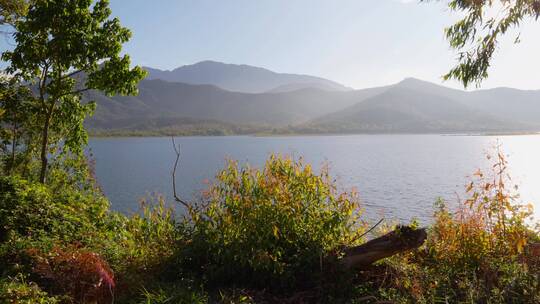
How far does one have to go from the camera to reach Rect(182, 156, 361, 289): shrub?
19.8 feet

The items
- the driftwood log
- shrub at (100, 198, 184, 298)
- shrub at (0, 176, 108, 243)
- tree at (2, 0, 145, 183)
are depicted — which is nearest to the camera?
the driftwood log

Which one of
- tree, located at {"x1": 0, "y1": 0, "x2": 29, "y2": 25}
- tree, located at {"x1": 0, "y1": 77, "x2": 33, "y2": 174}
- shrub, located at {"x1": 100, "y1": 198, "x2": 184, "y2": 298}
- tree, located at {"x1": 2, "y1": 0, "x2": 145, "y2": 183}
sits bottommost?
shrub, located at {"x1": 100, "y1": 198, "x2": 184, "y2": 298}

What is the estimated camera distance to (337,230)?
625cm

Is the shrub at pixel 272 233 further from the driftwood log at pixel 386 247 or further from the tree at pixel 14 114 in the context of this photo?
the tree at pixel 14 114

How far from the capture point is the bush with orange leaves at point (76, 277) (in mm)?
5031

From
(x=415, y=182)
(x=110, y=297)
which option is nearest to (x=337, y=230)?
(x=110, y=297)

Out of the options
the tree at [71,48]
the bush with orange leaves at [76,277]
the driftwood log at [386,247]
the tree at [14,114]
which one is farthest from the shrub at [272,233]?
the tree at [14,114]

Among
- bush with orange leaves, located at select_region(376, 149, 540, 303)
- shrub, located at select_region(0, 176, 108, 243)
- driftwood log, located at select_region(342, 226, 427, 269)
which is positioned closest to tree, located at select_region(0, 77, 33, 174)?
shrub, located at select_region(0, 176, 108, 243)

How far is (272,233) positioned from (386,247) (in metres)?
1.73

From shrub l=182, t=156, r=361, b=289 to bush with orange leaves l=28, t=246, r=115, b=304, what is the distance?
1.56m

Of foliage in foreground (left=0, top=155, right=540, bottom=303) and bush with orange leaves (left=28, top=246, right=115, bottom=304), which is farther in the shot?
foliage in foreground (left=0, top=155, right=540, bottom=303)

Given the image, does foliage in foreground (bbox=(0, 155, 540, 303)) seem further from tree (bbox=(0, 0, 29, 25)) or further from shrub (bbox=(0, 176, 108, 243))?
tree (bbox=(0, 0, 29, 25))

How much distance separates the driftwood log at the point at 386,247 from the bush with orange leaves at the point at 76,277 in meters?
3.46

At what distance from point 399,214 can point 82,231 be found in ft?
82.7
